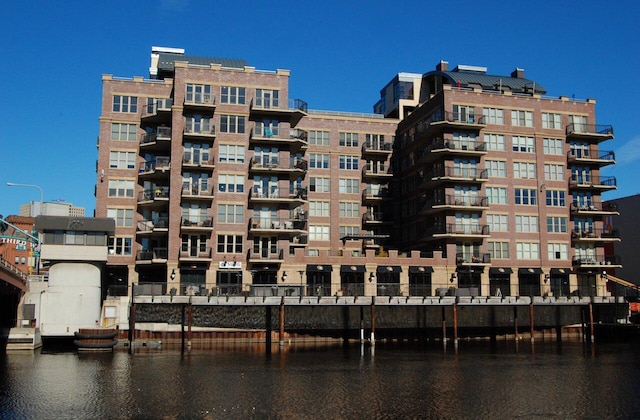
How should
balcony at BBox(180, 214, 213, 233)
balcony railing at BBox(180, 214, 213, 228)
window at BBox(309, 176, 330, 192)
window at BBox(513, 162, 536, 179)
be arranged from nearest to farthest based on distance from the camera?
balcony at BBox(180, 214, 213, 233), balcony railing at BBox(180, 214, 213, 228), window at BBox(513, 162, 536, 179), window at BBox(309, 176, 330, 192)

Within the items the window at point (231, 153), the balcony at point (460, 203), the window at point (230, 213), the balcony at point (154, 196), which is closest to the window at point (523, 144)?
the balcony at point (460, 203)

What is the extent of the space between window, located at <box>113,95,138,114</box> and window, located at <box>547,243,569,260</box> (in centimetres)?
5352

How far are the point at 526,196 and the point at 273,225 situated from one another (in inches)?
1272

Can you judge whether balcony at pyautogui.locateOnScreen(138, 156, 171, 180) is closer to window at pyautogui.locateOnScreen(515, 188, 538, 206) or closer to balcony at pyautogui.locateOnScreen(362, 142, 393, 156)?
Result: balcony at pyautogui.locateOnScreen(362, 142, 393, 156)

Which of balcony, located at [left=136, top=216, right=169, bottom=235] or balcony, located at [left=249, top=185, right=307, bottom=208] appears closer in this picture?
balcony, located at [left=136, top=216, right=169, bottom=235]

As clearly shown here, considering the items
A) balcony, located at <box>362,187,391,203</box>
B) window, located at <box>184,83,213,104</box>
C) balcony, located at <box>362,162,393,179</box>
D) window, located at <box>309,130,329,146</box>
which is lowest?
balcony, located at <box>362,187,391,203</box>

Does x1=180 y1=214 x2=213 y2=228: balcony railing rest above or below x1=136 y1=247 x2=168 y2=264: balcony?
above

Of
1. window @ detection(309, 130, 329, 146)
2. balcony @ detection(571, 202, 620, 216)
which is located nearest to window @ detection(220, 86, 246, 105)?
window @ detection(309, 130, 329, 146)

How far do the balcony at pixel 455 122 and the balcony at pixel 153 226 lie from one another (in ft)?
112

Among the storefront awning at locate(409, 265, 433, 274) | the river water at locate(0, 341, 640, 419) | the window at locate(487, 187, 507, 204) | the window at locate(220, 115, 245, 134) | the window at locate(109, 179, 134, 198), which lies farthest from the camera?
the window at locate(487, 187, 507, 204)

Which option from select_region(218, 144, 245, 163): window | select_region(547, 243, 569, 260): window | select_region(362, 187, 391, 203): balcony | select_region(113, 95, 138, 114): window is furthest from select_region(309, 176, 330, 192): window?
select_region(547, 243, 569, 260): window

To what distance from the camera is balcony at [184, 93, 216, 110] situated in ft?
264

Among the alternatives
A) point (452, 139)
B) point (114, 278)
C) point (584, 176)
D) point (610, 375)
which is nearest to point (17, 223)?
point (114, 278)

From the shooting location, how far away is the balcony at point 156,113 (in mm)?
83375
